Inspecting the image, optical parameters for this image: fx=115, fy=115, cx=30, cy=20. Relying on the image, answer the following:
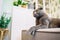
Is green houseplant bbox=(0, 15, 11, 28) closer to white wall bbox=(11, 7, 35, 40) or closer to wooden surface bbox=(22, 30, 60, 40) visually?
Answer: white wall bbox=(11, 7, 35, 40)

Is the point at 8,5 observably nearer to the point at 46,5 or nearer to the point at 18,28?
the point at 18,28

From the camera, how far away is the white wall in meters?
2.46

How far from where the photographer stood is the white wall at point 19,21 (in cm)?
246

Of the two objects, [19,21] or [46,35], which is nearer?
[46,35]

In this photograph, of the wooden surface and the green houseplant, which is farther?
the green houseplant

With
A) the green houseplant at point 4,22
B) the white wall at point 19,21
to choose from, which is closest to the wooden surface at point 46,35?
the white wall at point 19,21

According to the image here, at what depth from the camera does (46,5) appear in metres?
3.30

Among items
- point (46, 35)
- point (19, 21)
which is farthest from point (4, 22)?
point (46, 35)

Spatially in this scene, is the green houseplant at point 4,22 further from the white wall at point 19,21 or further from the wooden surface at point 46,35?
the wooden surface at point 46,35

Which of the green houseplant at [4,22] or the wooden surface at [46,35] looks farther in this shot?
the green houseplant at [4,22]

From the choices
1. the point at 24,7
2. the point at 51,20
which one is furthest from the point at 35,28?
the point at 24,7

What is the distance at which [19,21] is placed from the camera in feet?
8.36

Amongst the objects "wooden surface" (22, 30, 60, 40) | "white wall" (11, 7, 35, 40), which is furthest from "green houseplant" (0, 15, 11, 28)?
"wooden surface" (22, 30, 60, 40)

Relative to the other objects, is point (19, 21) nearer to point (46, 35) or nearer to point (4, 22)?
point (4, 22)
